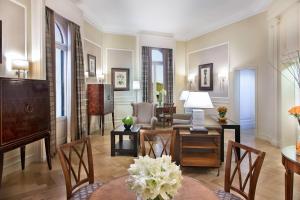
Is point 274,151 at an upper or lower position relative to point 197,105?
lower

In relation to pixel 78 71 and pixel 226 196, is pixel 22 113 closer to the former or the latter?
pixel 78 71

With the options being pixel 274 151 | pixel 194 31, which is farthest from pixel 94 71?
pixel 274 151

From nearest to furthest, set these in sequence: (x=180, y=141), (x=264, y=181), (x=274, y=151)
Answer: (x=264, y=181), (x=180, y=141), (x=274, y=151)

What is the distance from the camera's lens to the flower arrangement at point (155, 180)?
0.96m

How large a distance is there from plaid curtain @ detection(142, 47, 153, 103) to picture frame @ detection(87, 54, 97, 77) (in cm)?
191

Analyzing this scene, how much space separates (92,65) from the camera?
255 inches

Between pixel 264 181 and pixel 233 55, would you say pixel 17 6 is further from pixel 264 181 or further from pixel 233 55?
pixel 233 55

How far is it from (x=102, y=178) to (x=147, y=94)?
16.2 ft

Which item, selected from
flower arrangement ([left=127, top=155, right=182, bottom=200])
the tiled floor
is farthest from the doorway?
flower arrangement ([left=127, top=155, right=182, bottom=200])

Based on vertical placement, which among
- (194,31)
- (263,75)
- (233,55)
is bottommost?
(263,75)

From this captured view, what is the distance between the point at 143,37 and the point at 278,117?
5128 mm

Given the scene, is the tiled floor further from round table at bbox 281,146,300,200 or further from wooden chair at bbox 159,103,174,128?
wooden chair at bbox 159,103,174,128

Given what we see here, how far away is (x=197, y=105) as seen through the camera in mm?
3084

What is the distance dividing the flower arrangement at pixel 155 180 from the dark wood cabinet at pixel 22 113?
2.26 metres
